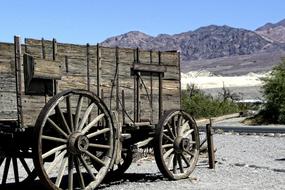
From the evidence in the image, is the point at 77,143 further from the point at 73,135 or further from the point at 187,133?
the point at 187,133

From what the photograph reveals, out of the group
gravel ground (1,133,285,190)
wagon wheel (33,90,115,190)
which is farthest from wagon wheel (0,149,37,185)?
wagon wheel (33,90,115,190)

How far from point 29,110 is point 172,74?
4.10 metres

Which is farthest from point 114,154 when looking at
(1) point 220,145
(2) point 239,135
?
Answer: (2) point 239,135

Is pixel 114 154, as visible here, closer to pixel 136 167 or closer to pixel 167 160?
pixel 167 160

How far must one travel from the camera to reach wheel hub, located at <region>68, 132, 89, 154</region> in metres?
9.91

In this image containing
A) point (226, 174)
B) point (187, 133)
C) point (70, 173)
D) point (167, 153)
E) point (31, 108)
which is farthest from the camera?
point (226, 174)

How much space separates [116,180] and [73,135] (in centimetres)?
307

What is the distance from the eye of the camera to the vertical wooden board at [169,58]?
42.3ft

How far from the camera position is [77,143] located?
32.6ft

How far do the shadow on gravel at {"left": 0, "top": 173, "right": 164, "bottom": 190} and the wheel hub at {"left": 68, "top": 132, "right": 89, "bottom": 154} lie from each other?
1.82 metres

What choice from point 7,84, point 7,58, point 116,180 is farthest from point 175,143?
point 7,58

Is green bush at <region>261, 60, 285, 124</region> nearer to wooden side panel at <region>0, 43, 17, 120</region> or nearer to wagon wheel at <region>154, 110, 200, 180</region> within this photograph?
wagon wheel at <region>154, 110, 200, 180</region>

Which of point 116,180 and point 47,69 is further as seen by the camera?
point 116,180

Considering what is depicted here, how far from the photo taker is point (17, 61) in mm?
9656
